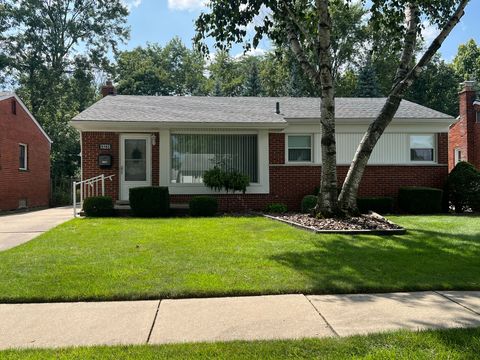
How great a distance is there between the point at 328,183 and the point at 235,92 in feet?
117

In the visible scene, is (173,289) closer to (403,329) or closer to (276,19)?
(403,329)

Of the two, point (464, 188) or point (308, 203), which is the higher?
point (464, 188)

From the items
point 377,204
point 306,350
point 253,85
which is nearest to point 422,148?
point 377,204

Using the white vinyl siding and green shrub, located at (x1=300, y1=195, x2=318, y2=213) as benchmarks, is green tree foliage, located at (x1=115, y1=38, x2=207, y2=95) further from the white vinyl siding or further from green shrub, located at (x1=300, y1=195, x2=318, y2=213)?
green shrub, located at (x1=300, y1=195, x2=318, y2=213)

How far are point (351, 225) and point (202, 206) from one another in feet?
15.4

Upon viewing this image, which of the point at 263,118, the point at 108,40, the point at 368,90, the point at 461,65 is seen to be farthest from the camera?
the point at 461,65

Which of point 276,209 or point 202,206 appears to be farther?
point 276,209

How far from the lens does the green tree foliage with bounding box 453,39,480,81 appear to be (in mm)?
43219

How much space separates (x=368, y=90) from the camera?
113 feet

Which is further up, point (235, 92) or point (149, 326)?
point (235, 92)

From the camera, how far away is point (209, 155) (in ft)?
47.5

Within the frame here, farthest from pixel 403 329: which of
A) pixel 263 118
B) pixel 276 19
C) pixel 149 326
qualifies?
pixel 263 118

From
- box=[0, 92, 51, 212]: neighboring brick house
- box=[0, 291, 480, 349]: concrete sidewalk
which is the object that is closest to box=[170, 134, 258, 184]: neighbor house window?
box=[0, 92, 51, 212]: neighboring brick house

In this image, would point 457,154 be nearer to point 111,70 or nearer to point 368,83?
point 368,83
